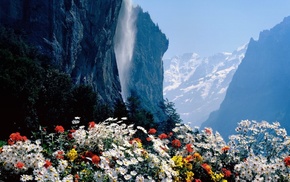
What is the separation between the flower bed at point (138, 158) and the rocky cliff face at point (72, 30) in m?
48.3

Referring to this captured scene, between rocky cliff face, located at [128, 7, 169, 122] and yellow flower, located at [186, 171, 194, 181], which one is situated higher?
rocky cliff face, located at [128, 7, 169, 122]

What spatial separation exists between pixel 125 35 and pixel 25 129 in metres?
101

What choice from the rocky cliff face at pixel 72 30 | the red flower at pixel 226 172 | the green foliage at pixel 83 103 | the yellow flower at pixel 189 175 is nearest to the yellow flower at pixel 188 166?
the yellow flower at pixel 189 175

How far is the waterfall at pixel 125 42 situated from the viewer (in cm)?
12238

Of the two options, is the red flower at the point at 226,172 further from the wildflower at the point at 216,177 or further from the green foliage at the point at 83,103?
the green foliage at the point at 83,103

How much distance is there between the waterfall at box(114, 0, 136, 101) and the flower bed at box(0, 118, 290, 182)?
11109 cm

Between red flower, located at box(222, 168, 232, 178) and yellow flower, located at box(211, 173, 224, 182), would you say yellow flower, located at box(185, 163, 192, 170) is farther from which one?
red flower, located at box(222, 168, 232, 178)

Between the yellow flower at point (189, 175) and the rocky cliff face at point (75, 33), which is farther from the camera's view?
the rocky cliff face at point (75, 33)

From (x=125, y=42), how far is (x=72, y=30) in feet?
222

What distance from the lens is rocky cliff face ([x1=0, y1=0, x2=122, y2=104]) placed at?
54531 mm

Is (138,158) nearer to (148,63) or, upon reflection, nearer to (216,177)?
(216,177)

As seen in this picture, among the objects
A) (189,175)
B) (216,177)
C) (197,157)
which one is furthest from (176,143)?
(189,175)

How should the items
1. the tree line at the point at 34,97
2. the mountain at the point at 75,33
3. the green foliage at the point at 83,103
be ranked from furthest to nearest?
the mountain at the point at 75,33 → the green foliage at the point at 83,103 → the tree line at the point at 34,97

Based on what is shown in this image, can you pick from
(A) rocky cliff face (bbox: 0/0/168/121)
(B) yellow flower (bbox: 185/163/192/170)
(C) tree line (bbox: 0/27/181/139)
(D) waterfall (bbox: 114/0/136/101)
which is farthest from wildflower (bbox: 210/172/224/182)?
(D) waterfall (bbox: 114/0/136/101)
